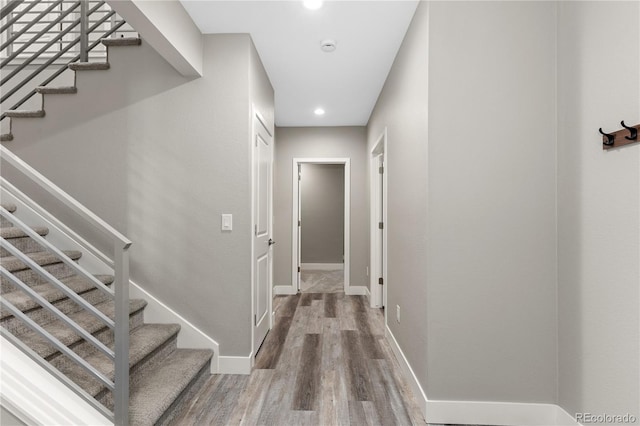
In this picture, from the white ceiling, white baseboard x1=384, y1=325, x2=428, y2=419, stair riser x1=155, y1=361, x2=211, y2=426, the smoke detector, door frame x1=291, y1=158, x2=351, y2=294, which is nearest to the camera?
stair riser x1=155, y1=361, x2=211, y2=426

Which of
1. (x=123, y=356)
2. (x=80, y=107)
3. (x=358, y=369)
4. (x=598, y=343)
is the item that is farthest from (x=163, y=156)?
(x=598, y=343)

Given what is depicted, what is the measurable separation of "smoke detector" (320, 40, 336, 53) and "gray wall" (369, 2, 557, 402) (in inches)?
37.9

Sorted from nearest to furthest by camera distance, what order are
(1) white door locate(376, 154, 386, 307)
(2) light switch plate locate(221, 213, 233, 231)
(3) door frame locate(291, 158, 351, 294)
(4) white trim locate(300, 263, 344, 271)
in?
(2) light switch plate locate(221, 213, 233, 231) < (1) white door locate(376, 154, 386, 307) < (3) door frame locate(291, 158, 351, 294) < (4) white trim locate(300, 263, 344, 271)

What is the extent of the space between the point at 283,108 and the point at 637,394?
4205mm

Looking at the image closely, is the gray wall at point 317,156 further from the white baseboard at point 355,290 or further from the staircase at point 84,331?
the staircase at point 84,331

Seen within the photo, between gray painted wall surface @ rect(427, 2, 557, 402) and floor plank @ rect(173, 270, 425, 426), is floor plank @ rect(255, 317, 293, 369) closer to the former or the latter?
floor plank @ rect(173, 270, 425, 426)

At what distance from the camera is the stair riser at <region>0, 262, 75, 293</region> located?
82.7 inches

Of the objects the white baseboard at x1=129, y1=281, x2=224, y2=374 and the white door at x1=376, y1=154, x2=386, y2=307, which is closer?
the white baseboard at x1=129, y1=281, x2=224, y2=374

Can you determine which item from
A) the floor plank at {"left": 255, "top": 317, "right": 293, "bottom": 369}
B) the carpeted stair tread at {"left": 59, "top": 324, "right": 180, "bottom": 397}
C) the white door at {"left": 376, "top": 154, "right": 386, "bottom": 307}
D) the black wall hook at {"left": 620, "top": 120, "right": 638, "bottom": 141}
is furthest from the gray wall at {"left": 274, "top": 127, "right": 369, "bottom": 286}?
the black wall hook at {"left": 620, "top": 120, "right": 638, "bottom": 141}

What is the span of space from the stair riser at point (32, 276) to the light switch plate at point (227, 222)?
109 cm

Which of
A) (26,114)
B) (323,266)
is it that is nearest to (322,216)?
(323,266)

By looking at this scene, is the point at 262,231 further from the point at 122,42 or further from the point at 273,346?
the point at 122,42

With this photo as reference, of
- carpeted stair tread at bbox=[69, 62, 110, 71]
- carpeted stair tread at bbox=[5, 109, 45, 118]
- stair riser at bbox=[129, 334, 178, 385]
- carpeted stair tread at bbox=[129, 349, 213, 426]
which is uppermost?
carpeted stair tread at bbox=[69, 62, 110, 71]

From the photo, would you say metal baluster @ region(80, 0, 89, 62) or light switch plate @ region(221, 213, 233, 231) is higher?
metal baluster @ region(80, 0, 89, 62)
